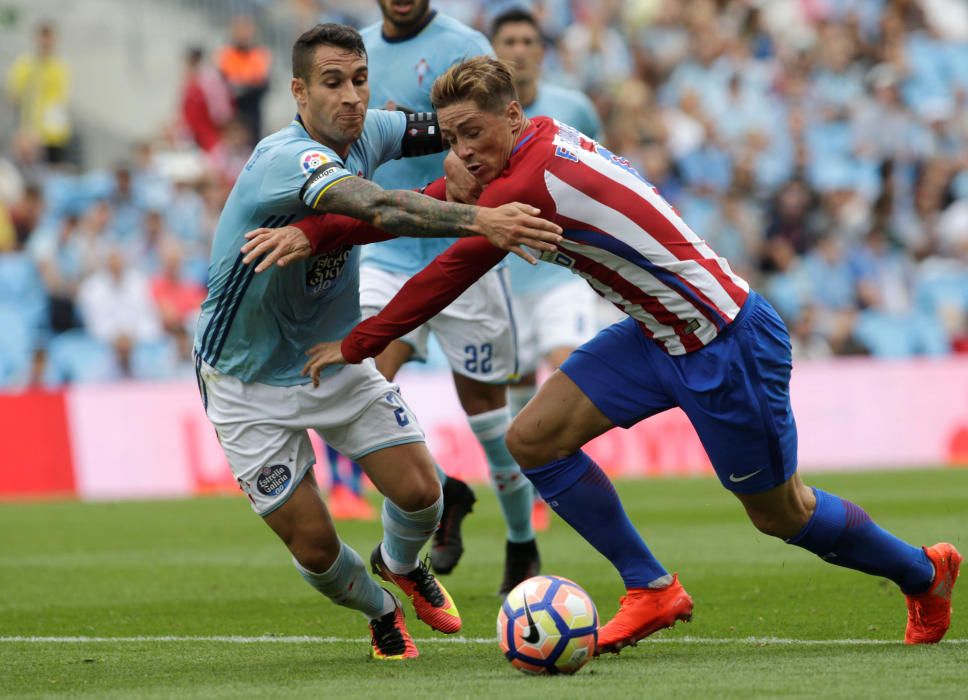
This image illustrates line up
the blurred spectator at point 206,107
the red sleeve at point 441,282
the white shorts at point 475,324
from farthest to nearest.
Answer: the blurred spectator at point 206,107
the white shorts at point 475,324
the red sleeve at point 441,282

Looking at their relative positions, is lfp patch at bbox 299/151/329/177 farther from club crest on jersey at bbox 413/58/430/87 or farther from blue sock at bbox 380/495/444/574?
club crest on jersey at bbox 413/58/430/87

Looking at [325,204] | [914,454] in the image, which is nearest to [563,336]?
[325,204]

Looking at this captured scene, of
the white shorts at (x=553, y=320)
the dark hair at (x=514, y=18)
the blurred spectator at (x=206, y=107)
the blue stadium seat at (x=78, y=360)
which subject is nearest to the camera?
the dark hair at (x=514, y=18)

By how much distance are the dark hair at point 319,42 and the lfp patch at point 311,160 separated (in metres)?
0.49

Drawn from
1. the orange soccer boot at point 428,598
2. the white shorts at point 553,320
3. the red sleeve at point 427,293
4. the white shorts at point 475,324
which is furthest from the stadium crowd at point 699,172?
the red sleeve at point 427,293

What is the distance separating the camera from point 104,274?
17469 millimetres

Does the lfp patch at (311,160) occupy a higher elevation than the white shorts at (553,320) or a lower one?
higher

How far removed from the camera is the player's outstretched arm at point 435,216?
18.8ft

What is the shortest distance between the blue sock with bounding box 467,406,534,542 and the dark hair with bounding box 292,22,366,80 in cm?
270

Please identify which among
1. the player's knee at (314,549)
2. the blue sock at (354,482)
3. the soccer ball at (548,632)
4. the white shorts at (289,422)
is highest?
the white shorts at (289,422)

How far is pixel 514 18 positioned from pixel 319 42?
4.39 metres

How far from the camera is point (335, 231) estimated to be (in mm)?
6305

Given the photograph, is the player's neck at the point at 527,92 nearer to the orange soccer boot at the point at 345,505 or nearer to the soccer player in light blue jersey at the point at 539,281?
the soccer player in light blue jersey at the point at 539,281

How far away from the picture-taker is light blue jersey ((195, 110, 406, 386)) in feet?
20.4
